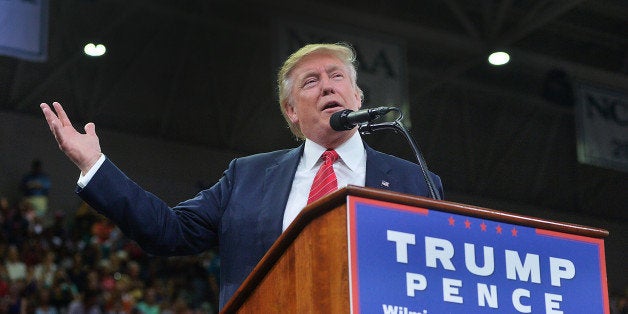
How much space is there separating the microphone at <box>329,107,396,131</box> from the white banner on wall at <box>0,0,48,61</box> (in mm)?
5095

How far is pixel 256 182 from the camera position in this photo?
2.65 metres

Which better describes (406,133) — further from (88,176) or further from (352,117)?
(88,176)

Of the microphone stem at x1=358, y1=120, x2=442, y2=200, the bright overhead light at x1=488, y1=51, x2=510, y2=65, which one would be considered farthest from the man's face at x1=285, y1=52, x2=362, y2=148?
the bright overhead light at x1=488, y1=51, x2=510, y2=65

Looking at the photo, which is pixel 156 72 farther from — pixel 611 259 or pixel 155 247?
pixel 155 247

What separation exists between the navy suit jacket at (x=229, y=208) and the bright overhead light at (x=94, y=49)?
1102 cm

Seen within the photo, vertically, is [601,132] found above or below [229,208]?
above

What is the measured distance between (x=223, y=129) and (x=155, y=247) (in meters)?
13.2

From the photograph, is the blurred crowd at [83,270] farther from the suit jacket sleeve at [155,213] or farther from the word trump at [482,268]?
the word trump at [482,268]

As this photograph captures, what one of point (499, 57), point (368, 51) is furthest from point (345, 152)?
point (499, 57)

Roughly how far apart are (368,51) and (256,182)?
7.08 meters

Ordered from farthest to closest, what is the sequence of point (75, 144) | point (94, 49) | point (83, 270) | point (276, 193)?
point (94, 49)
point (83, 270)
point (276, 193)
point (75, 144)

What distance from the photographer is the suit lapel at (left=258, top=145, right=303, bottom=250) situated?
2.47m

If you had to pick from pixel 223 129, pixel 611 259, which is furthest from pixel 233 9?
pixel 611 259

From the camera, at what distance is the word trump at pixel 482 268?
1896 mm
